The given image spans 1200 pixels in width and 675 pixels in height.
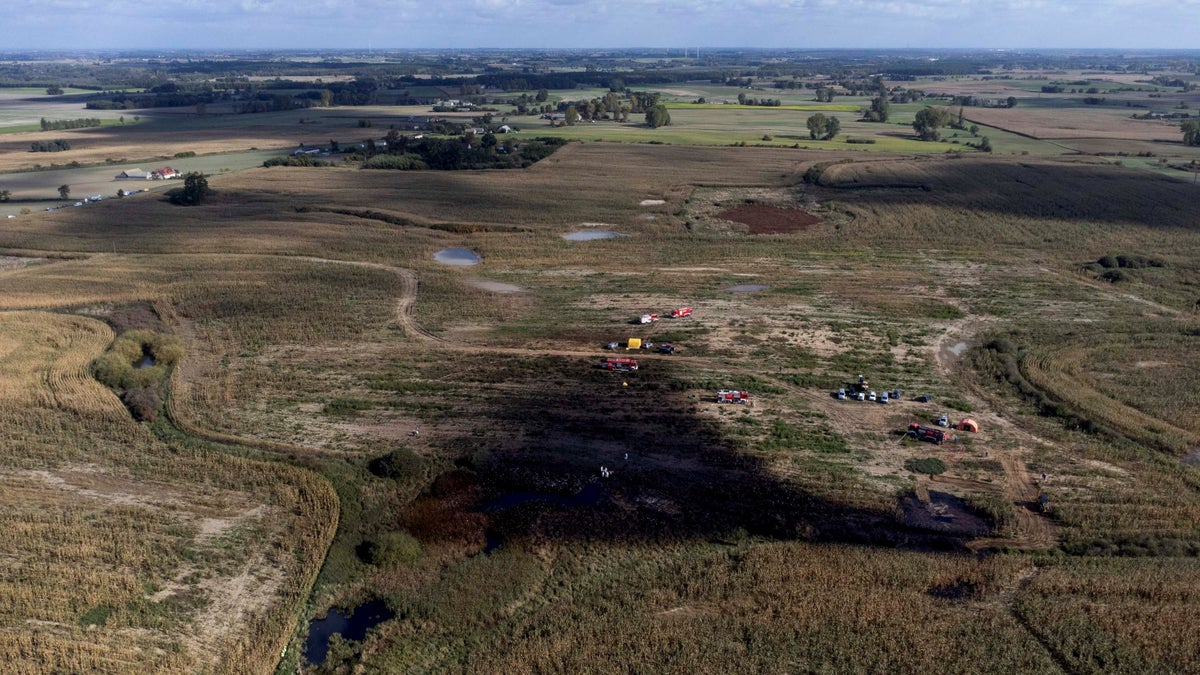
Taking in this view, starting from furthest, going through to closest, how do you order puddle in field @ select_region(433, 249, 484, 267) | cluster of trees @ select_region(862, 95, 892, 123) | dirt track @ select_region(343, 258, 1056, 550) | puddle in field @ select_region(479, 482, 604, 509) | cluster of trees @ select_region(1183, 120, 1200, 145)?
cluster of trees @ select_region(862, 95, 892, 123) < cluster of trees @ select_region(1183, 120, 1200, 145) < puddle in field @ select_region(433, 249, 484, 267) < puddle in field @ select_region(479, 482, 604, 509) < dirt track @ select_region(343, 258, 1056, 550)

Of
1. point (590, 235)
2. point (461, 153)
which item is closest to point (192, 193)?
point (461, 153)

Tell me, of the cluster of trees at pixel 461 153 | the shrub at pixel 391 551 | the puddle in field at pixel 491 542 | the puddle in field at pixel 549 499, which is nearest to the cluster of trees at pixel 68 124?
the cluster of trees at pixel 461 153

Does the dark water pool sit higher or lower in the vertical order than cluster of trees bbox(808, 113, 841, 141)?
lower

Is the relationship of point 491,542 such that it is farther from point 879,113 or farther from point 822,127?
point 879,113

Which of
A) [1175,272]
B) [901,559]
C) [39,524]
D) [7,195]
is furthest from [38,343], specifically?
[1175,272]

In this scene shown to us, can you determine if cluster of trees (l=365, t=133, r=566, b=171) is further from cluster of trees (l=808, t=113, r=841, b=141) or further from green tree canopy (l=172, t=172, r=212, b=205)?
cluster of trees (l=808, t=113, r=841, b=141)

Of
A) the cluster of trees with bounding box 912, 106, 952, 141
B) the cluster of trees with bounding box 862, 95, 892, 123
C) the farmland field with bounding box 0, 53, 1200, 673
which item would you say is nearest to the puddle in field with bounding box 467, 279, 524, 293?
the farmland field with bounding box 0, 53, 1200, 673

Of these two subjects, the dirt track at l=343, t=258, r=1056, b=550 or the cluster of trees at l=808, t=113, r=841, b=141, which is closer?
the dirt track at l=343, t=258, r=1056, b=550
